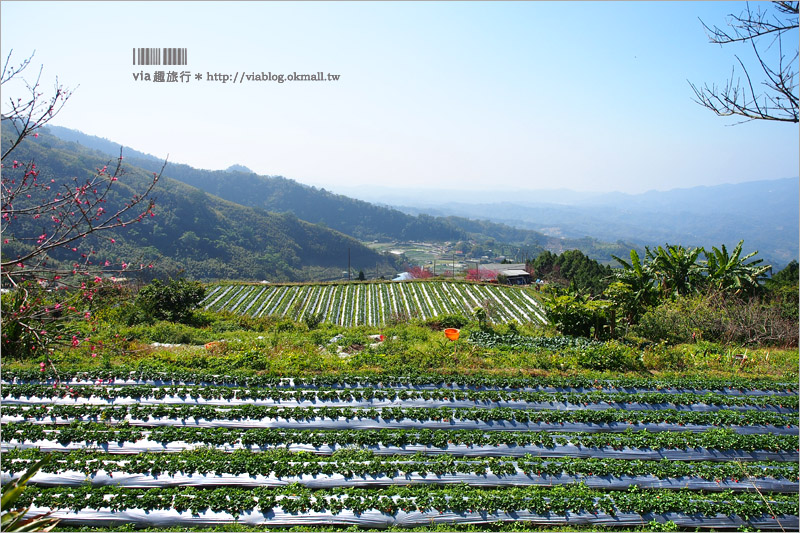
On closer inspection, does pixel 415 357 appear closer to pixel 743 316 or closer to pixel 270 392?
pixel 270 392

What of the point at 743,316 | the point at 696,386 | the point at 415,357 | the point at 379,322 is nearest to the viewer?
the point at 696,386

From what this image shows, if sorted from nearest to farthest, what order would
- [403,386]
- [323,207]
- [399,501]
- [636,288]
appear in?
[399,501], [403,386], [636,288], [323,207]

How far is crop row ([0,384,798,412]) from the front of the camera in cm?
698

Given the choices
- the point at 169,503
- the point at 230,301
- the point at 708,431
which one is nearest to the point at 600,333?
the point at 708,431

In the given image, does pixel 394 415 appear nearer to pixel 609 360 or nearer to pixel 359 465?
pixel 359 465

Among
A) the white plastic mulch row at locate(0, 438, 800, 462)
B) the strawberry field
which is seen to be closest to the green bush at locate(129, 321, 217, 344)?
the strawberry field

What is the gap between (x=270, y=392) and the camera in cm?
726

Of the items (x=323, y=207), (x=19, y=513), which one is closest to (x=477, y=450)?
(x=19, y=513)

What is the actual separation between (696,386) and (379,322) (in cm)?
1651

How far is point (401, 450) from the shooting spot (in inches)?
239

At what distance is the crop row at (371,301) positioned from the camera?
77.1ft

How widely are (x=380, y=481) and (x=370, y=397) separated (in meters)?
1.84

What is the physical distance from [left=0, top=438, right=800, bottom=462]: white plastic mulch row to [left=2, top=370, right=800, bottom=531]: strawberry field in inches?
0.9

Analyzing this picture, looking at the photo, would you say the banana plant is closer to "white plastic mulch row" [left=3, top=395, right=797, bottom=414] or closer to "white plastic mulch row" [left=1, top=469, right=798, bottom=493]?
"white plastic mulch row" [left=1, top=469, right=798, bottom=493]
